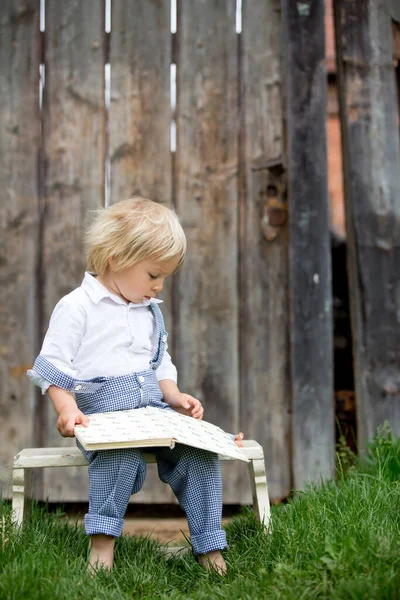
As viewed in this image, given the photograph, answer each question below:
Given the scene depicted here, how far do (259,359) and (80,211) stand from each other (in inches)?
35.8

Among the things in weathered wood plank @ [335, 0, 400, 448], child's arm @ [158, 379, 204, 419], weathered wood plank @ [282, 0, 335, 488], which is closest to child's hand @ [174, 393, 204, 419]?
child's arm @ [158, 379, 204, 419]

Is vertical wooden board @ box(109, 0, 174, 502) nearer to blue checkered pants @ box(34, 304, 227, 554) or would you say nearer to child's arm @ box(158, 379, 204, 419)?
child's arm @ box(158, 379, 204, 419)

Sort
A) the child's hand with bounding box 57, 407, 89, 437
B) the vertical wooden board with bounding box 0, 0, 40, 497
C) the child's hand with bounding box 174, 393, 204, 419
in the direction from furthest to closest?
the vertical wooden board with bounding box 0, 0, 40, 497 → the child's hand with bounding box 174, 393, 204, 419 → the child's hand with bounding box 57, 407, 89, 437

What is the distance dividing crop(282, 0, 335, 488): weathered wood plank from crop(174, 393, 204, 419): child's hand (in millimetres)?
752

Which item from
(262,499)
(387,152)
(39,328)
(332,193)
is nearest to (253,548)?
(262,499)

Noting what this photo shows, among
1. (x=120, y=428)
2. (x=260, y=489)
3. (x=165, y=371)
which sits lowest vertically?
(x=260, y=489)

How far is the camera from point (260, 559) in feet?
6.08

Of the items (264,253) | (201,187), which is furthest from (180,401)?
(201,187)

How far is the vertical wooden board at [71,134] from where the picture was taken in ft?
9.26

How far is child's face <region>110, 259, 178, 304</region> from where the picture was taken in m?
2.09

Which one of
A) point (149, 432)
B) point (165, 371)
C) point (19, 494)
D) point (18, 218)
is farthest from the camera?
point (18, 218)

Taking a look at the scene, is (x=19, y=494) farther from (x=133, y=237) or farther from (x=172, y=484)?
(x=133, y=237)

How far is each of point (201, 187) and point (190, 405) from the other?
1.03 m

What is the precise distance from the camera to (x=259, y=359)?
9.37 feet
